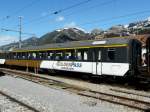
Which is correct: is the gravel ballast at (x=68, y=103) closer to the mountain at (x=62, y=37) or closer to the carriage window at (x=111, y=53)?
the carriage window at (x=111, y=53)

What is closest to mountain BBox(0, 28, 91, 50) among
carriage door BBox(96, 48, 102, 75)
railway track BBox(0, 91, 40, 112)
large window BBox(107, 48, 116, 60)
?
carriage door BBox(96, 48, 102, 75)

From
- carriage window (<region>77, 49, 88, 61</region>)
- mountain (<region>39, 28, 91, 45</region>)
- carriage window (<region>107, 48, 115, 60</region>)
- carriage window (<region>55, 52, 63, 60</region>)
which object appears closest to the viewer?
carriage window (<region>107, 48, 115, 60</region>)

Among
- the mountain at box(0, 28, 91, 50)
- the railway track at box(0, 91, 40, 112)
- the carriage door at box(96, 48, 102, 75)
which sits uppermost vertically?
the mountain at box(0, 28, 91, 50)

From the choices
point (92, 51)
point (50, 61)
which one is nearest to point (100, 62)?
point (92, 51)

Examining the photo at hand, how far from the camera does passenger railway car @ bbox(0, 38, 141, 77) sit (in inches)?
800

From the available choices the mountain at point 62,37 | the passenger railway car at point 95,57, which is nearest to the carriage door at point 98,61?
the passenger railway car at point 95,57

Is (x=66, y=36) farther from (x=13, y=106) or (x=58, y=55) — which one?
(x=13, y=106)

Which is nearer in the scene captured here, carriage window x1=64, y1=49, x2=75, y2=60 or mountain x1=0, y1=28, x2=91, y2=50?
carriage window x1=64, y1=49, x2=75, y2=60

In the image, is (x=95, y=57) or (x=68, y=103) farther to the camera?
(x=95, y=57)

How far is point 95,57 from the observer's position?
2269 cm

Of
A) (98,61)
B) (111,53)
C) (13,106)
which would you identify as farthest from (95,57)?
(13,106)

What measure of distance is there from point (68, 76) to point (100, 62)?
22.9ft

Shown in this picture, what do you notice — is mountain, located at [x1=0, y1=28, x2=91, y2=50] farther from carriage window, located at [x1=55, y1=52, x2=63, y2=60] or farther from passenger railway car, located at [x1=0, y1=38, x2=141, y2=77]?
carriage window, located at [x1=55, y1=52, x2=63, y2=60]

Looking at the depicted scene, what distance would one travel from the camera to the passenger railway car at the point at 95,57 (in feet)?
66.7
